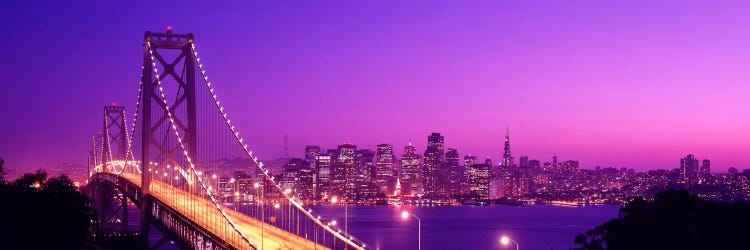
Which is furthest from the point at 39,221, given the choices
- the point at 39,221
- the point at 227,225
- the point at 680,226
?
the point at 680,226

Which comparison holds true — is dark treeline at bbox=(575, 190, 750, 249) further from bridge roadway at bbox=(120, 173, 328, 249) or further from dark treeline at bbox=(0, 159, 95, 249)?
→ dark treeline at bbox=(0, 159, 95, 249)

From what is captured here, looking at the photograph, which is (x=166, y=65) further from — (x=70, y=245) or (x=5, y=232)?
(x=5, y=232)

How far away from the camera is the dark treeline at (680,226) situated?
33.7 metres

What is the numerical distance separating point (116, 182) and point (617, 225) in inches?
1509

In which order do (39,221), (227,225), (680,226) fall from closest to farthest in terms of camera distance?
(680,226) < (39,221) < (227,225)

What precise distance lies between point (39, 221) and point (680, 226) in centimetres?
2409

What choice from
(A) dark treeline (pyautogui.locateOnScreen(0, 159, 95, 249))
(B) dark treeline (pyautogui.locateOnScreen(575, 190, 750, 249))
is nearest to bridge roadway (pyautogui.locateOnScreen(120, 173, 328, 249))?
(A) dark treeline (pyautogui.locateOnScreen(0, 159, 95, 249))

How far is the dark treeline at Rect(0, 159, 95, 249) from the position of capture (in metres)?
33.5

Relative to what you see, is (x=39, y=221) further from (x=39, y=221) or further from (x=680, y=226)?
(x=680, y=226)

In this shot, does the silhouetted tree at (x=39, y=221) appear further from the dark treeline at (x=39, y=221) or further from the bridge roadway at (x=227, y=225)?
the bridge roadway at (x=227, y=225)

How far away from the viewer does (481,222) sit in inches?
6201

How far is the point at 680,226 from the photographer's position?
3497 cm

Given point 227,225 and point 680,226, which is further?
point 227,225

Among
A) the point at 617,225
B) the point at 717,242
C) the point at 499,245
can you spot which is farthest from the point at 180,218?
the point at 499,245
